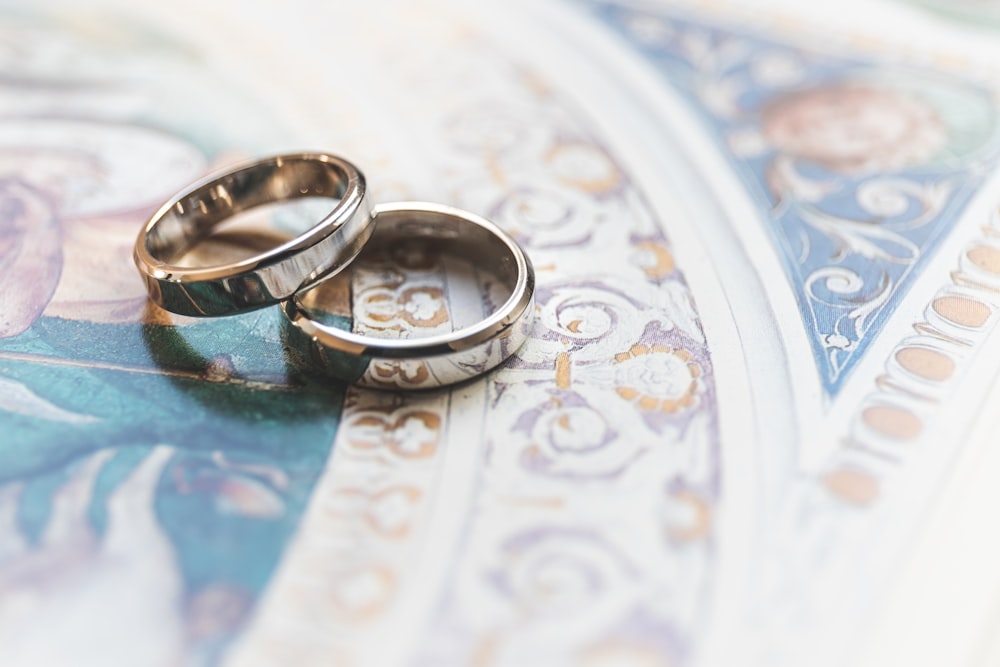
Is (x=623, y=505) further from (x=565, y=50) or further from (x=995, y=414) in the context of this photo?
(x=565, y=50)

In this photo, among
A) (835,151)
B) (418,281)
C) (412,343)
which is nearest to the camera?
(412,343)

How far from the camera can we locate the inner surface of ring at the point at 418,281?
724mm

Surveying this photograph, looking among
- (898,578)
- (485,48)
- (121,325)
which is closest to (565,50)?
(485,48)

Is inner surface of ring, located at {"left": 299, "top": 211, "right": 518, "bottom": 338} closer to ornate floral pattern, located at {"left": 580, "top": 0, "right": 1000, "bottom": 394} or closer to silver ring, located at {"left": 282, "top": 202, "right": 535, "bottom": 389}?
silver ring, located at {"left": 282, "top": 202, "right": 535, "bottom": 389}

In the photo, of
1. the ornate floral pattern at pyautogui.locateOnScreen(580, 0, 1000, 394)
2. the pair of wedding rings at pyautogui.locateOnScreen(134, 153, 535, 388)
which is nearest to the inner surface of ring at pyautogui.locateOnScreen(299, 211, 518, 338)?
the pair of wedding rings at pyautogui.locateOnScreen(134, 153, 535, 388)

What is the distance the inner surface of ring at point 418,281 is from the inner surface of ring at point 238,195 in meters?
0.06

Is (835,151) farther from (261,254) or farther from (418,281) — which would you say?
(261,254)

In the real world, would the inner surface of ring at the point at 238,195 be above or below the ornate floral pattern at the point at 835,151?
below

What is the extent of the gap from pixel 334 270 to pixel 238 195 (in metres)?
0.18

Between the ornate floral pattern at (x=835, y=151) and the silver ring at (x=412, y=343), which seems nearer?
the silver ring at (x=412, y=343)

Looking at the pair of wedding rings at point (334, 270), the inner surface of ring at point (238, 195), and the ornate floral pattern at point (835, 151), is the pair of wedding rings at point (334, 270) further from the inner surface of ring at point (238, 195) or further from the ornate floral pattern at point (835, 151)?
the ornate floral pattern at point (835, 151)

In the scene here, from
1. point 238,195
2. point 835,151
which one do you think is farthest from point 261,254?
point 835,151

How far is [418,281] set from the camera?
0.76 meters

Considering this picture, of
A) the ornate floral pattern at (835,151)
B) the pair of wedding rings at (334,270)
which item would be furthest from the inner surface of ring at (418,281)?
the ornate floral pattern at (835,151)
